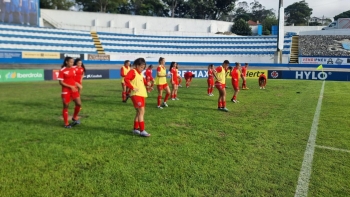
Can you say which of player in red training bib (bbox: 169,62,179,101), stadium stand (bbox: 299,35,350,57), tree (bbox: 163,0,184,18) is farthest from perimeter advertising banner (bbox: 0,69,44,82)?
tree (bbox: 163,0,184,18)

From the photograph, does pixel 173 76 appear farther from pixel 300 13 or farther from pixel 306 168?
pixel 300 13

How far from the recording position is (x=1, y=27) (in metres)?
35.1

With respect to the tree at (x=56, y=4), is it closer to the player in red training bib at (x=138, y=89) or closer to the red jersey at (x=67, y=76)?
the red jersey at (x=67, y=76)

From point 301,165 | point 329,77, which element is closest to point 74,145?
point 301,165

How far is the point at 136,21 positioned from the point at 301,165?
48.3m

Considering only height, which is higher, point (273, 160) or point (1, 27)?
point (1, 27)

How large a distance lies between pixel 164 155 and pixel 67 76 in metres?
3.81

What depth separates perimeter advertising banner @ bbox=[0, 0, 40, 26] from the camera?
114ft

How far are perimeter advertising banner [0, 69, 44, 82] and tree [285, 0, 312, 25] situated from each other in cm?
8519

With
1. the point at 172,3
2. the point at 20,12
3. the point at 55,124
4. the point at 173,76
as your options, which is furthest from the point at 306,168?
the point at 172,3

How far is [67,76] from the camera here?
7.58m

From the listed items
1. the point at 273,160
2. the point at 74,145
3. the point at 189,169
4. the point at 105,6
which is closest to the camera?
the point at 189,169

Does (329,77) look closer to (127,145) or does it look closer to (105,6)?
(127,145)

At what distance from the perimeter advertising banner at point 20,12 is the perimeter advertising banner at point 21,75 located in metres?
15.7
